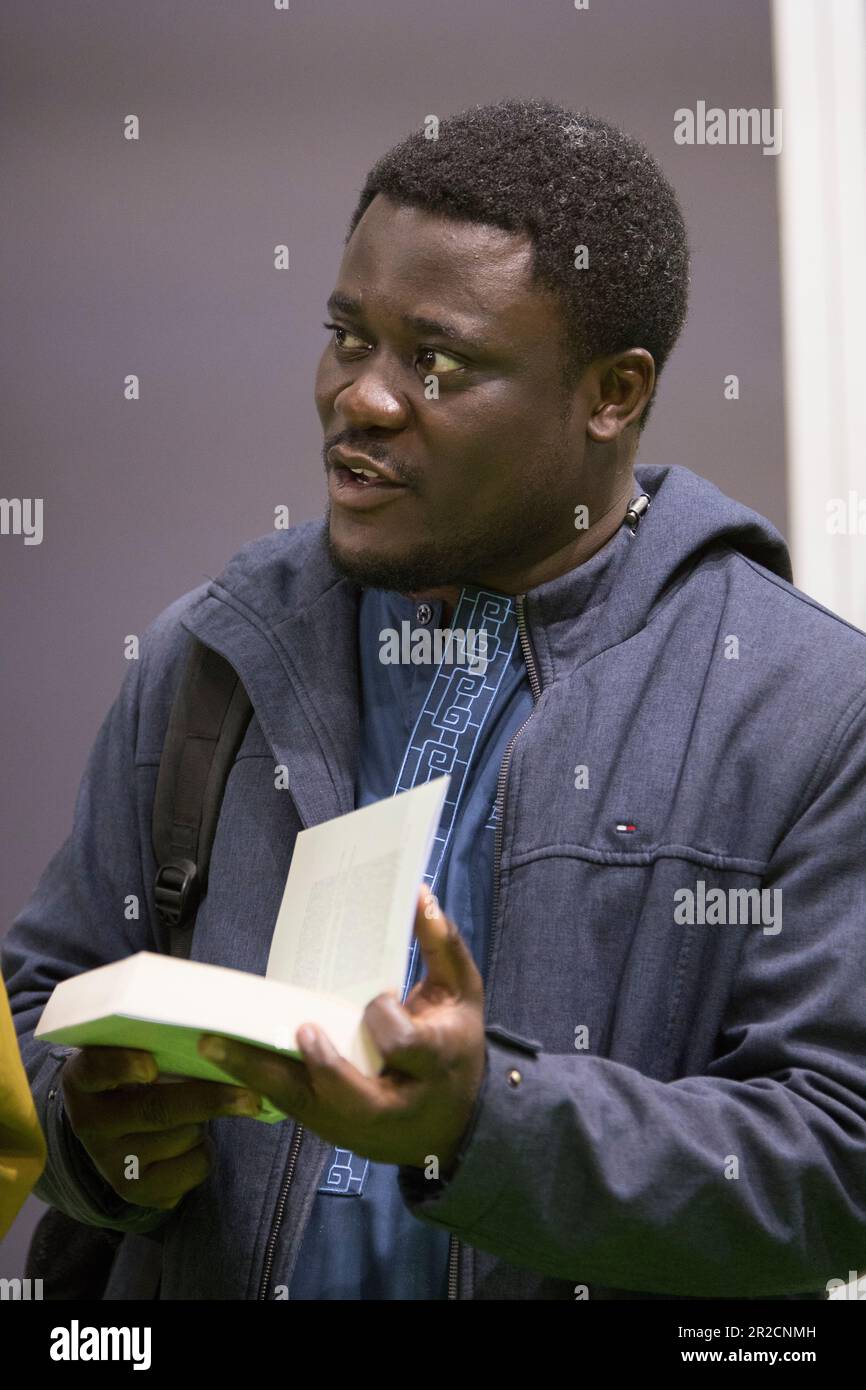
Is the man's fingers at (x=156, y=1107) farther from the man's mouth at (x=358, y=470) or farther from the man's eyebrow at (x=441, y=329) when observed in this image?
the man's eyebrow at (x=441, y=329)

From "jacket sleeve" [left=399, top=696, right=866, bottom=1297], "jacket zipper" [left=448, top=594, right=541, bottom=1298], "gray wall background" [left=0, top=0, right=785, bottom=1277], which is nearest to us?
"jacket sleeve" [left=399, top=696, right=866, bottom=1297]

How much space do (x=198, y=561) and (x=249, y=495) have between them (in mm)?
143

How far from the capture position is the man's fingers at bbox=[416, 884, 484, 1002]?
4.10 ft

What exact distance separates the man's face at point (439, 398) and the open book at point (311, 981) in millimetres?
397

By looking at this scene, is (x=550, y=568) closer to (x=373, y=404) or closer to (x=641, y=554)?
(x=641, y=554)

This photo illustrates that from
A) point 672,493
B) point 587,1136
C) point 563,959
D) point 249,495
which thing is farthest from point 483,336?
point 249,495

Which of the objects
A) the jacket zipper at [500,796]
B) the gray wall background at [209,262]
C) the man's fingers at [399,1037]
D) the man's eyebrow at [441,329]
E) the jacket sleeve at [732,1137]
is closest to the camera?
the man's fingers at [399,1037]

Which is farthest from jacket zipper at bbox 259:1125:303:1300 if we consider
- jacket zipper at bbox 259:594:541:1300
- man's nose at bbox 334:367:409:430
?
man's nose at bbox 334:367:409:430

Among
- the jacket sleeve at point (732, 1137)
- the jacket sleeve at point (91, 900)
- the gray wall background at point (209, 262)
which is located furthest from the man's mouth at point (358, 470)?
the gray wall background at point (209, 262)

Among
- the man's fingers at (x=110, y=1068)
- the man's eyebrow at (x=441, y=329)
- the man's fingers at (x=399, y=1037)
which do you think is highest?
the man's eyebrow at (x=441, y=329)

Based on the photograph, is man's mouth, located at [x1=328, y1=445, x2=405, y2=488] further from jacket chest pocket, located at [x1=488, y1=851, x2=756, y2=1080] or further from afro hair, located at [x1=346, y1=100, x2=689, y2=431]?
jacket chest pocket, located at [x1=488, y1=851, x2=756, y2=1080]

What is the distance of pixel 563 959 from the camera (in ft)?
5.05

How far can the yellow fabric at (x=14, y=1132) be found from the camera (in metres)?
1.28

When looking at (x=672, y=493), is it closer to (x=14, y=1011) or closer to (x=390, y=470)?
(x=390, y=470)
